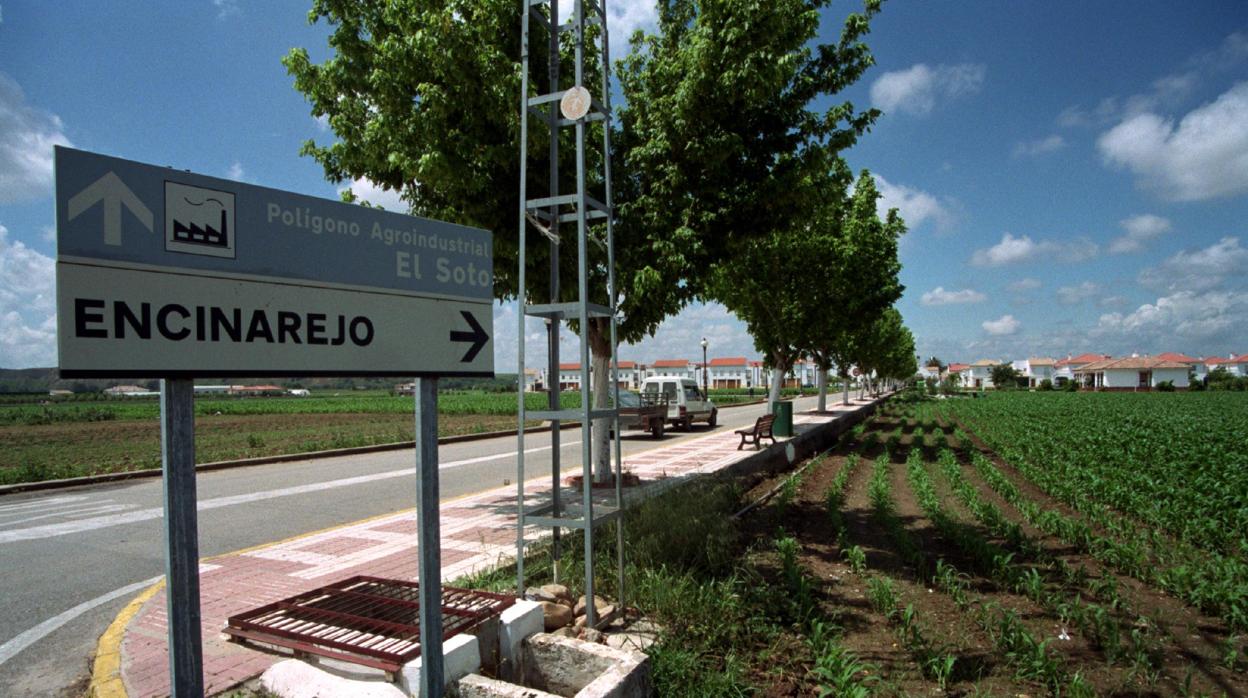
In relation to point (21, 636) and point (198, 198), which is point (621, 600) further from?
point (21, 636)

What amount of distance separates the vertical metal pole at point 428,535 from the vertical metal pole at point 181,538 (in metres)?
0.66

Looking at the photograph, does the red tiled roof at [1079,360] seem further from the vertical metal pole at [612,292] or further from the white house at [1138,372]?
the vertical metal pole at [612,292]

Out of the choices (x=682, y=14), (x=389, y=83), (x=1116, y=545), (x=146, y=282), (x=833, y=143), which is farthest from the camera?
(x=682, y=14)

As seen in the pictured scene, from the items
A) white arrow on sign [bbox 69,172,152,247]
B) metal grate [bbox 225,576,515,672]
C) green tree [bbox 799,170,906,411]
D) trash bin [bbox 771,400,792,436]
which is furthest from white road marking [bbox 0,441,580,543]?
green tree [bbox 799,170,906,411]

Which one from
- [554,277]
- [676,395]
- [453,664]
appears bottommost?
[453,664]

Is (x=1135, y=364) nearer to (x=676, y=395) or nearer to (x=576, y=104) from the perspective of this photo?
(x=676, y=395)

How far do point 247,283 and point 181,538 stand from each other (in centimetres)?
68

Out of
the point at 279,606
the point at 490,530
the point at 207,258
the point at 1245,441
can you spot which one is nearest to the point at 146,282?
the point at 207,258

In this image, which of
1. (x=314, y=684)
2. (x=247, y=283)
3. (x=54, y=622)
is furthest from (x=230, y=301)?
(x=54, y=622)

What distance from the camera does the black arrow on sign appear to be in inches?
92.7

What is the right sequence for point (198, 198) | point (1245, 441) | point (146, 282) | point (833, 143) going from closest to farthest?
point (146, 282), point (198, 198), point (833, 143), point (1245, 441)

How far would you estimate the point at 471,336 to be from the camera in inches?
94.4

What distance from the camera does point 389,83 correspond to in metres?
7.33

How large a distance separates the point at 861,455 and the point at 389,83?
44.1 feet
